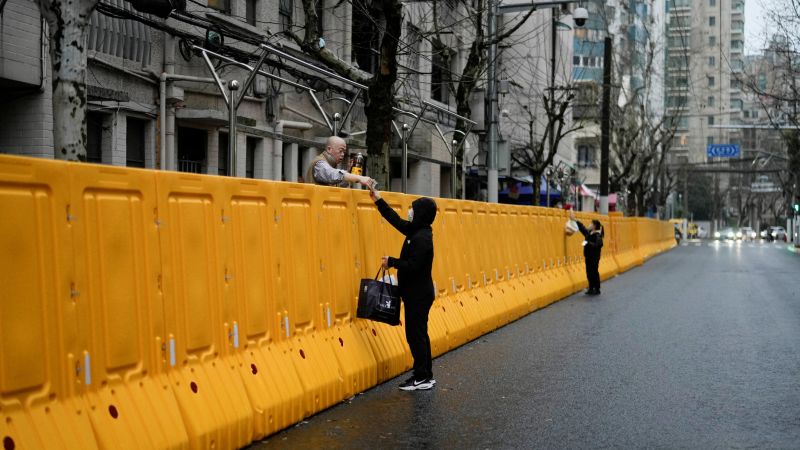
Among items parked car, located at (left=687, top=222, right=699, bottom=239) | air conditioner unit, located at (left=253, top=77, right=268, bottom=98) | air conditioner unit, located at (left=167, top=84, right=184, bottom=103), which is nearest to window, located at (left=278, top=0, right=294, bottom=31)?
air conditioner unit, located at (left=253, top=77, right=268, bottom=98)

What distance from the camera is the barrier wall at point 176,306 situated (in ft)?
17.2

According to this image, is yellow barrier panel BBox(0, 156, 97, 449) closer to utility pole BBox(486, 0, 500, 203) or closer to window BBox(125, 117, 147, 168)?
window BBox(125, 117, 147, 168)

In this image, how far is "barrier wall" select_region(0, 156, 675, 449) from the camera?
5.25 metres

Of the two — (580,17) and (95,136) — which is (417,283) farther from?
(580,17)

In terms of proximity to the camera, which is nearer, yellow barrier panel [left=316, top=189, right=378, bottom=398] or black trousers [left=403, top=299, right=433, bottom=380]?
yellow barrier panel [left=316, top=189, right=378, bottom=398]

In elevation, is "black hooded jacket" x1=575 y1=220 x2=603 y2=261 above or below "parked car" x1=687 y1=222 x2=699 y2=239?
above

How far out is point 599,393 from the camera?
9.10m

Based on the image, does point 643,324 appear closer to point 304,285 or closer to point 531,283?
point 531,283

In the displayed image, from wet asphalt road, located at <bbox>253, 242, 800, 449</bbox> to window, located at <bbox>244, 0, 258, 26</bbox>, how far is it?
9356mm

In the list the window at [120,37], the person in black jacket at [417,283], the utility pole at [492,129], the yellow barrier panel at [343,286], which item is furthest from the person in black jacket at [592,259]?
the person in black jacket at [417,283]

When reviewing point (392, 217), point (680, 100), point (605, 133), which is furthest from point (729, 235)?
point (392, 217)

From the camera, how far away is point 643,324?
15.2m

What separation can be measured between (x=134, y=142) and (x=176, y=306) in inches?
464

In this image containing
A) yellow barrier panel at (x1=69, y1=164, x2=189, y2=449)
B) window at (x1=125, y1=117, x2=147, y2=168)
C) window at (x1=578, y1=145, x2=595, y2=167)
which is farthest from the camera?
window at (x1=578, y1=145, x2=595, y2=167)
